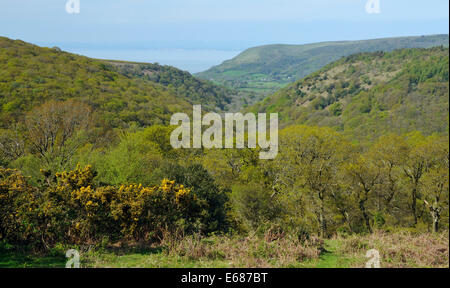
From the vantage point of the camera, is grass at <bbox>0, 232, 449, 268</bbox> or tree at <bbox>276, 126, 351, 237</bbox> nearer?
grass at <bbox>0, 232, 449, 268</bbox>

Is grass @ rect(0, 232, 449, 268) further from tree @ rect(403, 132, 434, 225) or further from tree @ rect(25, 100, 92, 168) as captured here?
tree @ rect(25, 100, 92, 168)

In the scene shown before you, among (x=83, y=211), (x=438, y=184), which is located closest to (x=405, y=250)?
(x=83, y=211)

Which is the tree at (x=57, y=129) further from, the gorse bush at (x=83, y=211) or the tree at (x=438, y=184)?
the tree at (x=438, y=184)

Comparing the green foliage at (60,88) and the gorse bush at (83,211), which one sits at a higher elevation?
the green foliage at (60,88)

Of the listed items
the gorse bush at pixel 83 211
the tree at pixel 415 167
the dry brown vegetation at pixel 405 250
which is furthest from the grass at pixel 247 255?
the tree at pixel 415 167

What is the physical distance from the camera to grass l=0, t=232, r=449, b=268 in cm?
927

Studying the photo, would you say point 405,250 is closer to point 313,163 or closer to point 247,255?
point 247,255

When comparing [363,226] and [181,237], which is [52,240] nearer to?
[181,237]

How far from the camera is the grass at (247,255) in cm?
927

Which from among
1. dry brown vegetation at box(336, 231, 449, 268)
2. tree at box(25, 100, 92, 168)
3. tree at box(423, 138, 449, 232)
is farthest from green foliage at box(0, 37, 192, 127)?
tree at box(423, 138, 449, 232)

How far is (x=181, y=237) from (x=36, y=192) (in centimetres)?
519

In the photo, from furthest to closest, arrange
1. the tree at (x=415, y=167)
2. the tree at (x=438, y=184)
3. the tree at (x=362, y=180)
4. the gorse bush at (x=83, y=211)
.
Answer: the tree at (x=415, y=167) → the tree at (x=362, y=180) → the tree at (x=438, y=184) → the gorse bush at (x=83, y=211)

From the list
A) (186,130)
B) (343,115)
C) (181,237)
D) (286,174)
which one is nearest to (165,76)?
(343,115)
